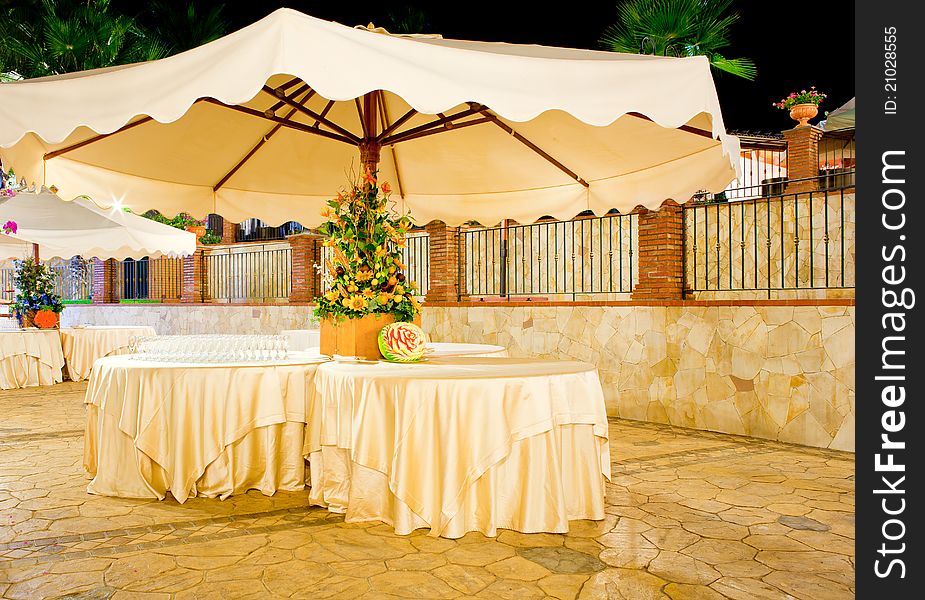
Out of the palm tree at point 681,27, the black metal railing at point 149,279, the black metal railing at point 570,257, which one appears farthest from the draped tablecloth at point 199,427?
the black metal railing at point 149,279

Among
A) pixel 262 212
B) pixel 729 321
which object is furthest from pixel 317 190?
pixel 729 321

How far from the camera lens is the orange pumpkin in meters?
10.9

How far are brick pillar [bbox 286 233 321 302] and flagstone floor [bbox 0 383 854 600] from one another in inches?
308

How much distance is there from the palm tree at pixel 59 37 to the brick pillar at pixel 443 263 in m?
8.52

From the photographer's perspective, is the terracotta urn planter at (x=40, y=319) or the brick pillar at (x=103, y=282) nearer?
the terracotta urn planter at (x=40, y=319)

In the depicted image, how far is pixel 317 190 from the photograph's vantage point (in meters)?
6.43

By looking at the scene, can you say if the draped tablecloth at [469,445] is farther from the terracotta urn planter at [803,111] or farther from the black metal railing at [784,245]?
the terracotta urn planter at [803,111]

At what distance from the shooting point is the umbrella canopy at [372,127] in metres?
2.82

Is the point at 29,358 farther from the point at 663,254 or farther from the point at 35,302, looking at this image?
the point at 663,254

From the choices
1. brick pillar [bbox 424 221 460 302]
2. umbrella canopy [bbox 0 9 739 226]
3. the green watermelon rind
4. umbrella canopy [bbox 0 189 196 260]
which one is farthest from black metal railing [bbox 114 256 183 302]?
the green watermelon rind

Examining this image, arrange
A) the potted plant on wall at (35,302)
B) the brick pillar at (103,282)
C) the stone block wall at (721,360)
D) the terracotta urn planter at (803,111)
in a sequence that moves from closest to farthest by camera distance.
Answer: the stone block wall at (721,360), the potted plant on wall at (35,302), the terracotta urn planter at (803,111), the brick pillar at (103,282)

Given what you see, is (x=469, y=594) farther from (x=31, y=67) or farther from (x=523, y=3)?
(x=523, y=3)

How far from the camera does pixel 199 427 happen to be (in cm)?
420

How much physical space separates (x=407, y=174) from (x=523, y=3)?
1315cm
